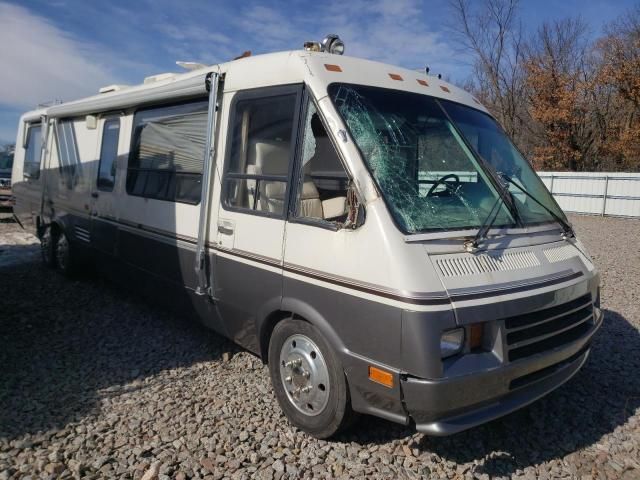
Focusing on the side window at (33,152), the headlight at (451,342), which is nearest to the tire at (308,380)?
the headlight at (451,342)

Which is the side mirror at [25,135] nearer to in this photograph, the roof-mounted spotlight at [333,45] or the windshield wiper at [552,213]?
the roof-mounted spotlight at [333,45]

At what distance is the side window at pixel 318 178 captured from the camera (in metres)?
3.27

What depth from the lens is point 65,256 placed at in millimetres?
7090

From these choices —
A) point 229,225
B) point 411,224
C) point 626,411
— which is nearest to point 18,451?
point 229,225

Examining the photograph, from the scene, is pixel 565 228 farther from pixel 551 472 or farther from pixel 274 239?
pixel 274 239

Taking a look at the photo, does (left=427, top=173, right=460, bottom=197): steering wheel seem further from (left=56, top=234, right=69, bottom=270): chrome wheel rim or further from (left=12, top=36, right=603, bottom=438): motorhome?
(left=56, top=234, right=69, bottom=270): chrome wheel rim

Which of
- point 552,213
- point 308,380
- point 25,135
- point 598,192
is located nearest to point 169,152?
point 308,380

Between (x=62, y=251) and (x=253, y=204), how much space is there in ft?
15.5

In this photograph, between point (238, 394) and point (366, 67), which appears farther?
point (238, 394)

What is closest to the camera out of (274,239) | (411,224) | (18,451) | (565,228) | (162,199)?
(411,224)

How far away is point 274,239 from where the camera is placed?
3.53m

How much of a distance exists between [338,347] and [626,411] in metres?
2.50

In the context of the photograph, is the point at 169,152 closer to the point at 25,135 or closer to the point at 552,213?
the point at 552,213

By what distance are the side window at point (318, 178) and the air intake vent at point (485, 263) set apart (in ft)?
2.51
